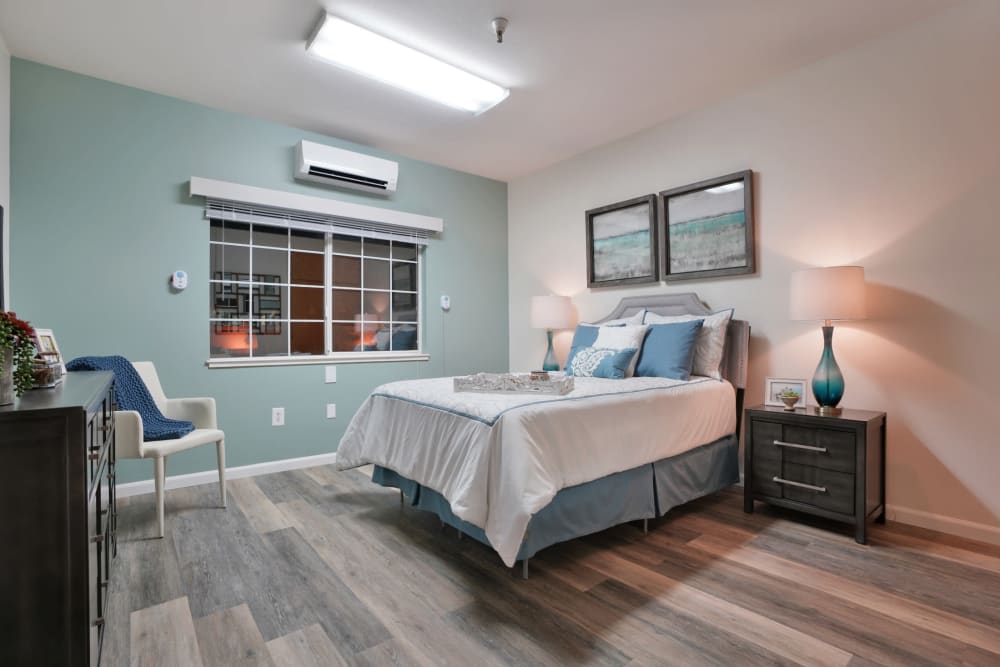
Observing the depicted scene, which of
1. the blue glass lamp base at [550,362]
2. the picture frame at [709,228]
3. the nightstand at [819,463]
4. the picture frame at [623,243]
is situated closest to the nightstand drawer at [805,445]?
the nightstand at [819,463]

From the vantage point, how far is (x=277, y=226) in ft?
12.2

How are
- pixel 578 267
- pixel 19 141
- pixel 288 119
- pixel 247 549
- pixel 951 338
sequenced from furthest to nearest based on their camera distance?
pixel 578 267 < pixel 288 119 < pixel 19 141 < pixel 951 338 < pixel 247 549

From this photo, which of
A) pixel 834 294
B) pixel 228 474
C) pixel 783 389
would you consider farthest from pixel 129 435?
pixel 834 294

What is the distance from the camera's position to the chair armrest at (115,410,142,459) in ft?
7.94

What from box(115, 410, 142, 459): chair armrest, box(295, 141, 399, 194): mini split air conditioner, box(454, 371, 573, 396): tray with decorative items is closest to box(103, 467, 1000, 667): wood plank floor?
box(115, 410, 142, 459): chair armrest

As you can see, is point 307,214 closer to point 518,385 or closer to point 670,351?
point 518,385

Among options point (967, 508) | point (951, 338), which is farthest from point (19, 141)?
point (967, 508)

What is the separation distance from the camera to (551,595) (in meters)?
1.90

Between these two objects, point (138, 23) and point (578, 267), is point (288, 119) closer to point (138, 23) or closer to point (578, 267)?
point (138, 23)

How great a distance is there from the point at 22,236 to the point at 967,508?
16.9 ft

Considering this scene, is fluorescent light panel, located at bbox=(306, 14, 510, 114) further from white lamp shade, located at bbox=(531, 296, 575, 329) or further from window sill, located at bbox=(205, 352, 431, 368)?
window sill, located at bbox=(205, 352, 431, 368)

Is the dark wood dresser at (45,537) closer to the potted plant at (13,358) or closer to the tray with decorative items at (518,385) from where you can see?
the potted plant at (13,358)

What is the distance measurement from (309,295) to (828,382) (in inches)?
139

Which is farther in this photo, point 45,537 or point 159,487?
point 159,487
